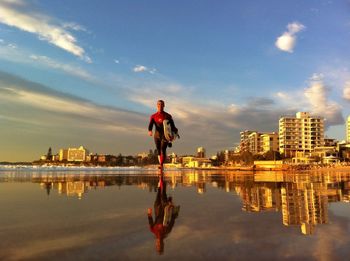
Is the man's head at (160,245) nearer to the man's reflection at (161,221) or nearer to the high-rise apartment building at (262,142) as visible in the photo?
the man's reflection at (161,221)

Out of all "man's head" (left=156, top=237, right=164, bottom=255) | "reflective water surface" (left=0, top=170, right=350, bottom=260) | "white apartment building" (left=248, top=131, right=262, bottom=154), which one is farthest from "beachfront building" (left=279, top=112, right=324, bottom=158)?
"man's head" (left=156, top=237, right=164, bottom=255)

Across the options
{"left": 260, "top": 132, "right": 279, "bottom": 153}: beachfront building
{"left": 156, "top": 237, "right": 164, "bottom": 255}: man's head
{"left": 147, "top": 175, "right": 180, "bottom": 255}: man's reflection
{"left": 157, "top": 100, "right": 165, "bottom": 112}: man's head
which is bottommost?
{"left": 156, "top": 237, "right": 164, "bottom": 255}: man's head

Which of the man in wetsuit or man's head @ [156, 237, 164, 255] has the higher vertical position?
the man in wetsuit

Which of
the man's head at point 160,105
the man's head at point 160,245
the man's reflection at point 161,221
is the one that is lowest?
the man's head at point 160,245

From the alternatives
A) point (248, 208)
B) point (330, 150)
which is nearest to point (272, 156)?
point (330, 150)

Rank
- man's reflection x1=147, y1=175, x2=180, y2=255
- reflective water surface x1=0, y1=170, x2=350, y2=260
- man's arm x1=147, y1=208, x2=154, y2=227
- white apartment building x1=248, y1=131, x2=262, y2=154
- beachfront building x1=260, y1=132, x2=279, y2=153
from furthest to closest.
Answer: white apartment building x1=248, y1=131, x2=262, y2=154, beachfront building x1=260, y1=132, x2=279, y2=153, man's arm x1=147, y1=208, x2=154, y2=227, man's reflection x1=147, y1=175, x2=180, y2=255, reflective water surface x1=0, y1=170, x2=350, y2=260

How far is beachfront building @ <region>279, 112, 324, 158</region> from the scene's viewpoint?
536 feet

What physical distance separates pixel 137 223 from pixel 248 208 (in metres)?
3.09

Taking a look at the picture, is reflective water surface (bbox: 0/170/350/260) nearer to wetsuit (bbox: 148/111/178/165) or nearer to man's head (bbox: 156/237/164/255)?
man's head (bbox: 156/237/164/255)

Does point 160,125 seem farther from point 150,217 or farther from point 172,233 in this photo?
point 172,233

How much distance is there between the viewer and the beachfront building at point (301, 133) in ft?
536

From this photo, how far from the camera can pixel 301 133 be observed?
6506 inches

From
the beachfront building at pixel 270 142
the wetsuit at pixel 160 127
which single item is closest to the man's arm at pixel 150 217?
the wetsuit at pixel 160 127

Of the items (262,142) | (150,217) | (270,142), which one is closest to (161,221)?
(150,217)
